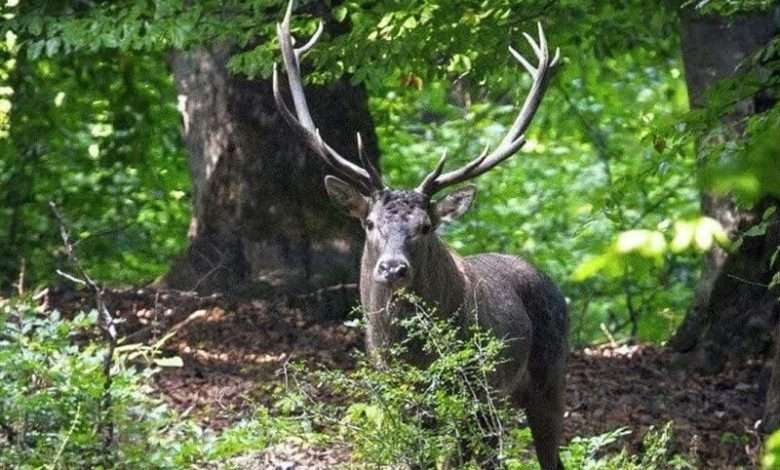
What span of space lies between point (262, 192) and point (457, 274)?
13.5ft

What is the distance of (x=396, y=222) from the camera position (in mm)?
7859

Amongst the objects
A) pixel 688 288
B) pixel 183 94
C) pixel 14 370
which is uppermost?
pixel 183 94

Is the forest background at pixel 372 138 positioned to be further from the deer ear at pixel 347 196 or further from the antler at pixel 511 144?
the deer ear at pixel 347 196

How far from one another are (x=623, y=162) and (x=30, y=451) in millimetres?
11523

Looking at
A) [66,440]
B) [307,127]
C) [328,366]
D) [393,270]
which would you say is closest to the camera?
[66,440]

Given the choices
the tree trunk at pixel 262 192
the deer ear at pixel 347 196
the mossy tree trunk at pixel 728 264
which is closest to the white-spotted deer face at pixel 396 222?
the deer ear at pixel 347 196

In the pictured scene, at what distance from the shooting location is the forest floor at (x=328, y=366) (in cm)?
970

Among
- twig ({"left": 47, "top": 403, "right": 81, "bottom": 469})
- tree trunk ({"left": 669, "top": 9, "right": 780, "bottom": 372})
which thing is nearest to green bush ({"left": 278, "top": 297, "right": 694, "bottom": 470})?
twig ({"left": 47, "top": 403, "right": 81, "bottom": 469})

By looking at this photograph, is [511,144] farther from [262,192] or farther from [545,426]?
[262,192]

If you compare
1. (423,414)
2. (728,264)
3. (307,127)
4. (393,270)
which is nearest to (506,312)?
(393,270)

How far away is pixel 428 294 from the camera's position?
307 inches

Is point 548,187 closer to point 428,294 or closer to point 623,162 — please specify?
point 623,162

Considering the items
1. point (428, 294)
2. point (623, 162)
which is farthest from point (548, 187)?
point (428, 294)

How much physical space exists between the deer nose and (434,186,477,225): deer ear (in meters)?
0.77
